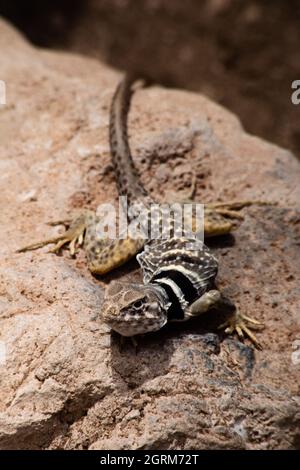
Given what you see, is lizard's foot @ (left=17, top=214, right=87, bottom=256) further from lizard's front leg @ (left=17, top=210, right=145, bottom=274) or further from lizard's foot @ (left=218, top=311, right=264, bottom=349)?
lizard's foot @ (left=218, top=311, right=264, bottom=349)

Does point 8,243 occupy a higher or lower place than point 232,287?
higher

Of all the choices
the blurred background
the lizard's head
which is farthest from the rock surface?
the blurred background

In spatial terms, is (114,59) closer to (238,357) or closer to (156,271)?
(156,271)

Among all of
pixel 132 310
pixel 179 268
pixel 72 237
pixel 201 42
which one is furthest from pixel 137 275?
pixel 201 42

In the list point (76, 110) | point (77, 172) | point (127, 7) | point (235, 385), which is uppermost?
point (127, 7)

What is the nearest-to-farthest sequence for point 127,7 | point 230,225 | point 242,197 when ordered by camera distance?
point 230,225 < point 242,197 < point 127,7

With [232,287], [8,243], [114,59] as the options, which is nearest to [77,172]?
[8,243]
